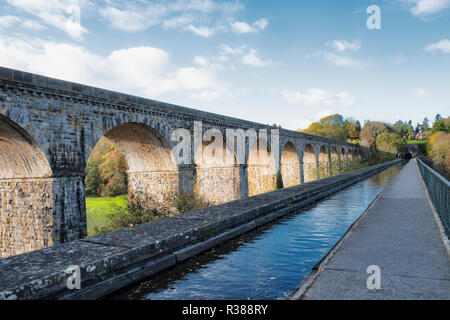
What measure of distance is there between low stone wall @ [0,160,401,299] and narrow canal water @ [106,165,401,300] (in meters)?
A: 0.13

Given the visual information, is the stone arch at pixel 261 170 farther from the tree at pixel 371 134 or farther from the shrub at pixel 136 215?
the tree at pixel 371 134

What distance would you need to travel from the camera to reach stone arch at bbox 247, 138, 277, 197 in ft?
77.3

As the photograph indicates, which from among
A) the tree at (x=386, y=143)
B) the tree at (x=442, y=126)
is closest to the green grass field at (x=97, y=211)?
the tree at (x=386, y=143)

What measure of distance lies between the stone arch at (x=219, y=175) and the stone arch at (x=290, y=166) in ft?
32.2

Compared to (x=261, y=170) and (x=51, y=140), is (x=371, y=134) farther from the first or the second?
(x=51, y=140)

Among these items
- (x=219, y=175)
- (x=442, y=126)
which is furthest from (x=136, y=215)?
(x=442, y=126)

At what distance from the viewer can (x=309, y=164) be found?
1275 inches

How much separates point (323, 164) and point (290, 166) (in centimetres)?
465

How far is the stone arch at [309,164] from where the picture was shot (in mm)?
30200

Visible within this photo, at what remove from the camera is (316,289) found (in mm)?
2605

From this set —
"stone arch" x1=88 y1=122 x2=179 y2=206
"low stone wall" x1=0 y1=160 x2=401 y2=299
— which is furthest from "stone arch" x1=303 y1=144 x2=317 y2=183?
"low stone wall" x1=0 y1=160 x2=401 y2=299

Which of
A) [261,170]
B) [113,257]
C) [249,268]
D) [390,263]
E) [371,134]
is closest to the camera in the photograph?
[113,257]
